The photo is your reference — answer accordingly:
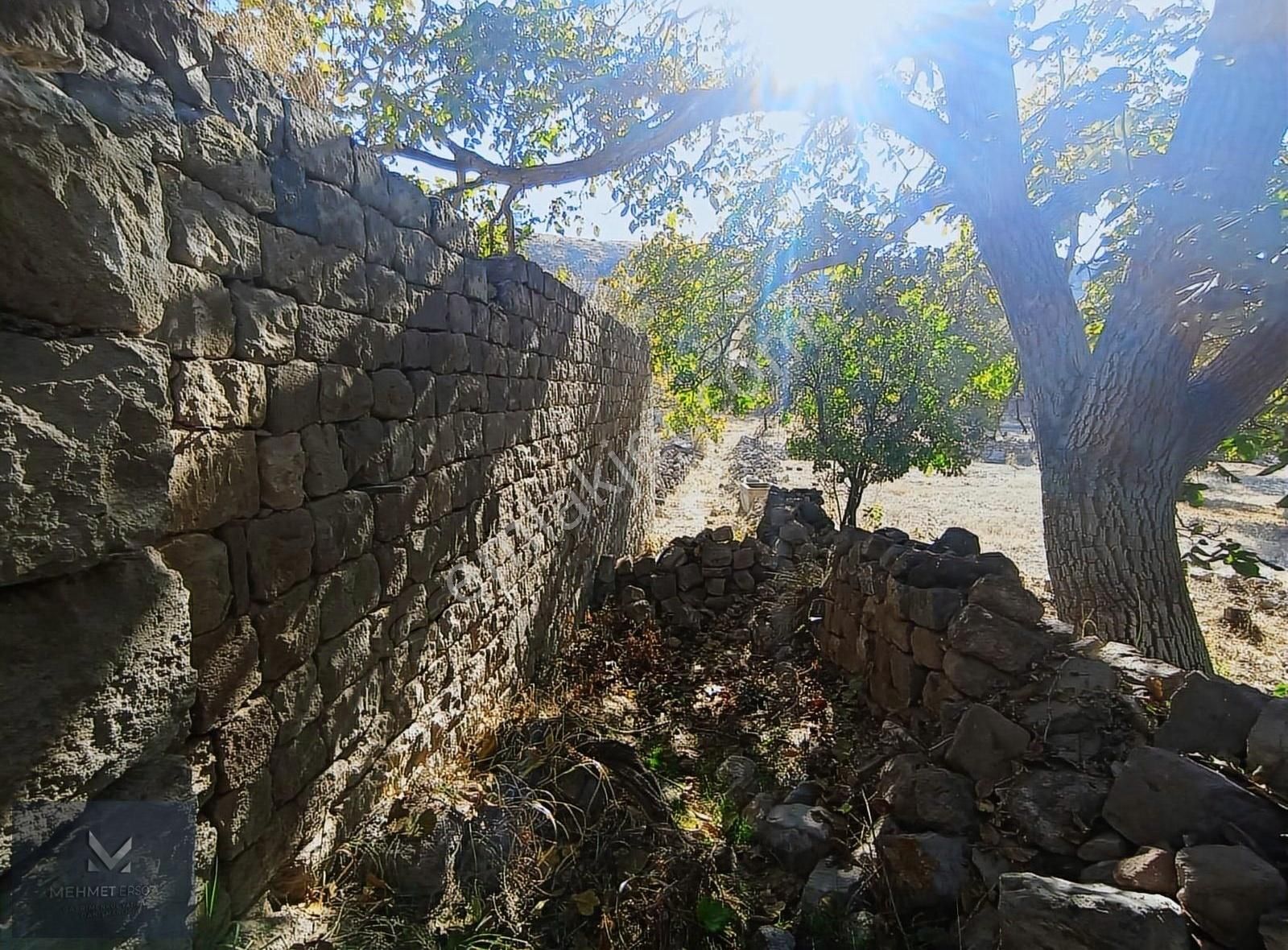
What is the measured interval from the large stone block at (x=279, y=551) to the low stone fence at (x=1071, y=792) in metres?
2.07

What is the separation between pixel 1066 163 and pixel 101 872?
812 cm

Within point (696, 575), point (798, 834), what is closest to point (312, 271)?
point (798, 834)

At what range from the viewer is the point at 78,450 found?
3.31 feet

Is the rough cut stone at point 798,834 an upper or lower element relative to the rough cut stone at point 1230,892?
lower

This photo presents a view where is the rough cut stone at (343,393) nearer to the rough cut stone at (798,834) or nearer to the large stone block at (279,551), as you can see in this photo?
the large stone block at (279,551)

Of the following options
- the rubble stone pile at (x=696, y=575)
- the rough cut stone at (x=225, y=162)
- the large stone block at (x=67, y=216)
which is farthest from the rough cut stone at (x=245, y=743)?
the rubble stone pile at (x=696, y=575)

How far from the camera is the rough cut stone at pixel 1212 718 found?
2.21m

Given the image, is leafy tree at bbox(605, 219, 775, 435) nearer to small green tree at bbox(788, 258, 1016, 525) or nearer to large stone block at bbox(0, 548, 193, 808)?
small green tree at bbox(788, 258, 1016, 525)

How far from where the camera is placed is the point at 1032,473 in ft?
67.7

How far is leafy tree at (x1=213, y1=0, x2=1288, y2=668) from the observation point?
402 centimetres

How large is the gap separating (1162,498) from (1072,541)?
600 mm

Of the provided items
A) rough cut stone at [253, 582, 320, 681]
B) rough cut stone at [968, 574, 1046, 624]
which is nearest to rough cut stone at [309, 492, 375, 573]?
rough cut stone at [253, 582, 320, 681]

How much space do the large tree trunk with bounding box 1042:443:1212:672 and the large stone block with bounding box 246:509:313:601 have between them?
4660 mm

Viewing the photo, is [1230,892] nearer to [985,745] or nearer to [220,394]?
[985,745]
